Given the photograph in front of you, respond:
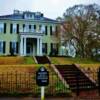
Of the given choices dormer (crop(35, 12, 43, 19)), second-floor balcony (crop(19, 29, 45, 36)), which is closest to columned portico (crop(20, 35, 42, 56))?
second-floor balcony (crop(19, 29, 45, 36))

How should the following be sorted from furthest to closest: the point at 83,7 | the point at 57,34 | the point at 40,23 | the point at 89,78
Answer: the point at 40,23
the point at 57,34
the point at 83,7
the point at 89,78

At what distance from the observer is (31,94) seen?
20.7m

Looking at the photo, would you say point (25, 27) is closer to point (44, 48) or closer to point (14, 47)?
point (14, 47)

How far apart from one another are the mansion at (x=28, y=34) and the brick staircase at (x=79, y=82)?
2897 cm

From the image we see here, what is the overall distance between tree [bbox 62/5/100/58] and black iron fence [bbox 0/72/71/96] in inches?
999

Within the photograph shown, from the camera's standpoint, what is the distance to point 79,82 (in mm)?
25594

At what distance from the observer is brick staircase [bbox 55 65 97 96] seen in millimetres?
23391

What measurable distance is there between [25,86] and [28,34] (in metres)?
36.7

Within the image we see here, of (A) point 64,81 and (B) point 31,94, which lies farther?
(A) point 64,81

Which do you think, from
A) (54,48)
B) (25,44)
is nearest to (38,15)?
(54,48)

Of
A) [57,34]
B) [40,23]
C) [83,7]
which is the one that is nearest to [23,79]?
[83,7]

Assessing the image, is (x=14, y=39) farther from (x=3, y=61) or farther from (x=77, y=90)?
(x=77, y=90)

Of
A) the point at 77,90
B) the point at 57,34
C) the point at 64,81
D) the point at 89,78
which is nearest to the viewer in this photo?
the point at 77,90

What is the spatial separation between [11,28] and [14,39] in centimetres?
175
